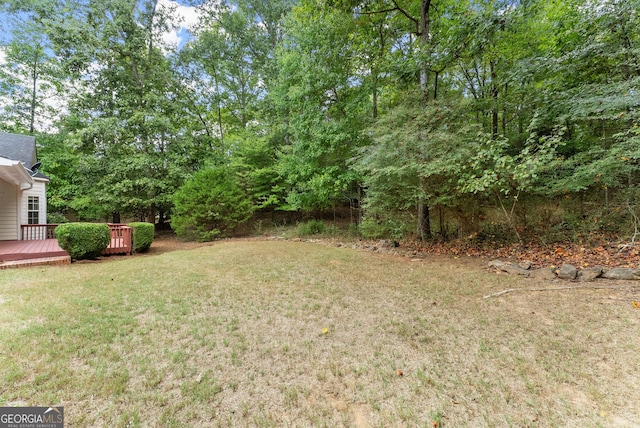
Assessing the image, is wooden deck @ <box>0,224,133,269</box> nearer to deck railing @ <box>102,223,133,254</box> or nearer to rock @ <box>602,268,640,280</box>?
deck railing @ <box>102,223,133,254</box>

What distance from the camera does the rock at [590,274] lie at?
3884 mm

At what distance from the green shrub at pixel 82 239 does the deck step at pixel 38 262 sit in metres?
0.20

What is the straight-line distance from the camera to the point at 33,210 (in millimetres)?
10070

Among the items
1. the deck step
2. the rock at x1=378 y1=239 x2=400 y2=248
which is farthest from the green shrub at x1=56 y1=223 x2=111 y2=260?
the rock at x1=378 y1=239 x2=400 y2=248

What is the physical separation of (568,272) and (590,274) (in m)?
0.26

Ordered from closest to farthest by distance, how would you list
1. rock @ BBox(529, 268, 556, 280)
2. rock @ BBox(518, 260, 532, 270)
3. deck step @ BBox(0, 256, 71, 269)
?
1. rock @ BBox(529, 268, 556, 280)
2. rock @ BBox(518, 260, 532, 270)
3. deck step @ BBox(0, 256, 71, 269)

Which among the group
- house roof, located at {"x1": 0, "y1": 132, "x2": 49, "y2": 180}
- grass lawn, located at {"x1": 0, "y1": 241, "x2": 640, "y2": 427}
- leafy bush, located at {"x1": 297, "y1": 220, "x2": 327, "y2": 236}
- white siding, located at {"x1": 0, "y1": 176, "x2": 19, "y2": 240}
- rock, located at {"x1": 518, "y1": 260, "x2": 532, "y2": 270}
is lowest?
grass lawn, located at {"x1": 0, "y1": 241, "x2": 640, "y2": 427}

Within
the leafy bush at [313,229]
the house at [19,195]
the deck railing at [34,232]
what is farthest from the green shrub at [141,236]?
the leafy bush at [313,229]

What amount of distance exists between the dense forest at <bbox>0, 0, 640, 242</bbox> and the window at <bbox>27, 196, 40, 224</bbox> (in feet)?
6.75

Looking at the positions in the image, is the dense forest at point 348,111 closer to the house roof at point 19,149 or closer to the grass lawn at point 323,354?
the house roof at point 19,149

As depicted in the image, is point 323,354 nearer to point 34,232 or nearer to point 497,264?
point 497,264

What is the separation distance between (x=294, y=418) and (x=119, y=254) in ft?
27.5

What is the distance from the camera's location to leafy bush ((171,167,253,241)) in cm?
1032

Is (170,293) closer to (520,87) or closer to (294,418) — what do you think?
(294,418)
